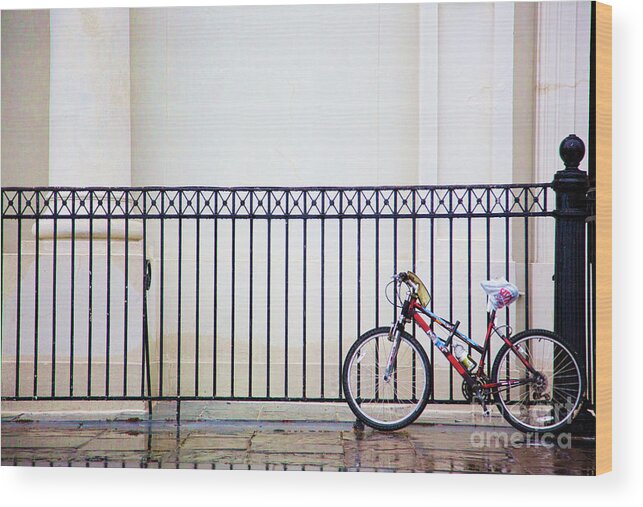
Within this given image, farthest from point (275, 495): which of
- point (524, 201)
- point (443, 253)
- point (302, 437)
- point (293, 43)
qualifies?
point (293, 43)

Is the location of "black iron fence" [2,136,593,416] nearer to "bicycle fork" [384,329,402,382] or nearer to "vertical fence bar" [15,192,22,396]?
"vertical fence bar" [15,192,22,396]

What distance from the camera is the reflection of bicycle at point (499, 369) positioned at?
4.66 m

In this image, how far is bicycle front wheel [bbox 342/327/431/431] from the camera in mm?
4766

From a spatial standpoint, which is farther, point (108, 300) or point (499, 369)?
point (108, 300)

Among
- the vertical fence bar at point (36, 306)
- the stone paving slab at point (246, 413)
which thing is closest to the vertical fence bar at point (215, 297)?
the stone paving slab at point (246, 413)

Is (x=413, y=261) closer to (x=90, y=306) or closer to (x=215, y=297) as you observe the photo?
(x=215, y=297)

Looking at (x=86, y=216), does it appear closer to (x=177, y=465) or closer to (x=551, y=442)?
(x=177, y=465)

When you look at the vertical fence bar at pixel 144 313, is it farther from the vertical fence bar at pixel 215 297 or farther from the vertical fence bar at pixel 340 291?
the vertical fence bar at pixel 340 291

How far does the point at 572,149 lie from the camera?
15.1 ft

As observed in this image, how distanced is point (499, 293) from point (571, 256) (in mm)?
531

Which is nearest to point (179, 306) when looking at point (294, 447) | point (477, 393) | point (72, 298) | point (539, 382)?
point (72, 298)

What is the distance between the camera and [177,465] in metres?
4.52

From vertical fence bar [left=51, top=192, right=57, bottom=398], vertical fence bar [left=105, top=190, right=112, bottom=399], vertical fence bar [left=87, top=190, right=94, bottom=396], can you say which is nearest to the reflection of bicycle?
vertical fence bar [left=105, top=190, right=112, bottom=399]

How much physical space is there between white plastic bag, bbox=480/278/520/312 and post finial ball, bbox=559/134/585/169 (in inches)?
33.1
